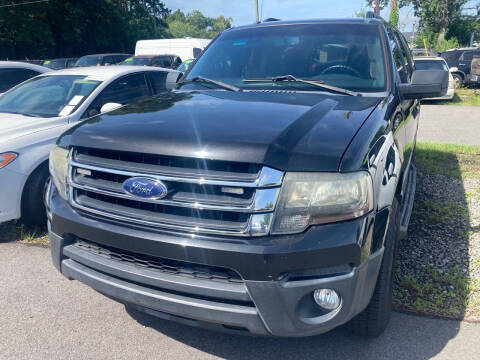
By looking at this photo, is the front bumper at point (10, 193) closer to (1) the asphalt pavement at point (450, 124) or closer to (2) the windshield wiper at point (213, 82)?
(2) the windshield wiper at point (213, 82)

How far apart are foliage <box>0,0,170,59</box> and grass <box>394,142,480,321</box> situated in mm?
34433

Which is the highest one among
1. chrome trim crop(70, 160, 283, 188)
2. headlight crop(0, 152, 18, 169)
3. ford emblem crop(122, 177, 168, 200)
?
chrome trim crop(70, 160, 283, 188)

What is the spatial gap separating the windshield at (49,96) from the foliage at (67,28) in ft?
102

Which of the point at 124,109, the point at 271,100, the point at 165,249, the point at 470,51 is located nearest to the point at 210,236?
A: the point at 165,249

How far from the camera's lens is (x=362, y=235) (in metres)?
1.98

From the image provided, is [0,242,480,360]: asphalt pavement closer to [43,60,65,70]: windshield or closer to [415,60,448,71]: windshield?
[415,60,448,71]: windshield

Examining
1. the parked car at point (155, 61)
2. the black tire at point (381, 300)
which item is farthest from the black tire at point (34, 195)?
the parked car at point (155, 61)

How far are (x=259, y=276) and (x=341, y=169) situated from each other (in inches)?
24.1

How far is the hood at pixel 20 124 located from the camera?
421 cm

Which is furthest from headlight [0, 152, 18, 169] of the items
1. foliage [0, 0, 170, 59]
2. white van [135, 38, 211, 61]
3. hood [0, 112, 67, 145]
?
foliage [0, 0, 170, 59]

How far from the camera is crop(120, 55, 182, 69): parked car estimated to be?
58.3 feet

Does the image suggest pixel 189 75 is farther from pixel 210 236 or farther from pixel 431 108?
pixel 431 108

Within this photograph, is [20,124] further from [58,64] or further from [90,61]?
[58,64]

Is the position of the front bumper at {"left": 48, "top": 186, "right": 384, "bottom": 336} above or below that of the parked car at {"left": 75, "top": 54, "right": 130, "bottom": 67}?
below
